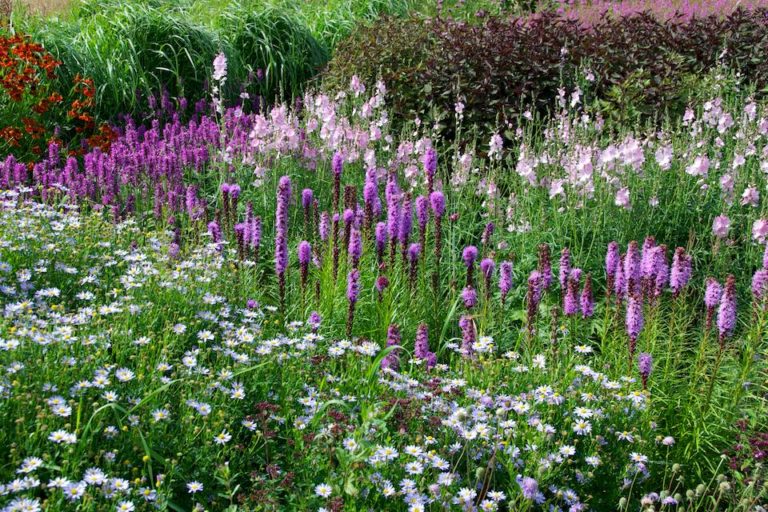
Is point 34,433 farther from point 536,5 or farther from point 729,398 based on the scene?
point 536,5

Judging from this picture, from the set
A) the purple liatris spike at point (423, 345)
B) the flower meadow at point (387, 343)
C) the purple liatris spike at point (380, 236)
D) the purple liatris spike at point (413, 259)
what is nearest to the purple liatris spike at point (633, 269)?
the flower meadow at point (387, 343)

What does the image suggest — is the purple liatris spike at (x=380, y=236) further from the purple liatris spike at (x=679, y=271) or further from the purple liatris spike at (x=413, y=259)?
the purple liatris spike at (x=679, y=271)

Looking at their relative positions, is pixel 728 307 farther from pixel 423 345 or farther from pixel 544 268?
pixel 423 345

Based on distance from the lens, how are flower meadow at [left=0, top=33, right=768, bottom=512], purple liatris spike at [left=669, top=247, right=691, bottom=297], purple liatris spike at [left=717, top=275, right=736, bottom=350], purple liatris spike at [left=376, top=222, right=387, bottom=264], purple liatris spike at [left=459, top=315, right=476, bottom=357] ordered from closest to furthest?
1. flower meadow at [left=0, top=33, right=768, bottom=512]
2. purple liatris spike at [left=717, top=275, right=736, bottom=350]
3. purple liatris spike at [left=669, top=247, right=691, bottom=297]
4. purple liatris spike at [left=459, top=315, right=476, bottom=357]
5. purple liatris spike at [left=376, top=222, right=387, bottom=264]

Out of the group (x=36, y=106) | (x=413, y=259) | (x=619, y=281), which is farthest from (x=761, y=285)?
(x=36, y=106)

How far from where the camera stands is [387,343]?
370cm

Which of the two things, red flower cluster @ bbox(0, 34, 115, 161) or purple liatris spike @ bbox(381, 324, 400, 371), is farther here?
red flower cluster @ bbox(0, 34, 115, 161)

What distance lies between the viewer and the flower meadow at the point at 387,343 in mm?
2674

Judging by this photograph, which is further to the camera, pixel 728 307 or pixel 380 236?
pixel 380 236

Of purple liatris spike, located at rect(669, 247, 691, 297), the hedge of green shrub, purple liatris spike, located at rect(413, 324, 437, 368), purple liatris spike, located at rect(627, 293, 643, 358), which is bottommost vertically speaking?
purple liatris spike, located at rect(413, 324, 437, 368)

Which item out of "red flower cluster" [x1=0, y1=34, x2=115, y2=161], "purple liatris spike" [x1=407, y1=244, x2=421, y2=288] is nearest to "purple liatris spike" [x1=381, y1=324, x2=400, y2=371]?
"purple liatris spike" [x1=407, y1=244, x2=421, y2=288]

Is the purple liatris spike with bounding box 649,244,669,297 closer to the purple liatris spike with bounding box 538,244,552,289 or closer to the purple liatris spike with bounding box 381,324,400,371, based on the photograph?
the purple liatris spike with bounding box 538,244,552,289

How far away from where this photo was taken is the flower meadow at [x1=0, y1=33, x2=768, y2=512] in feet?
8.77

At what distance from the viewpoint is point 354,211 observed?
461cm
